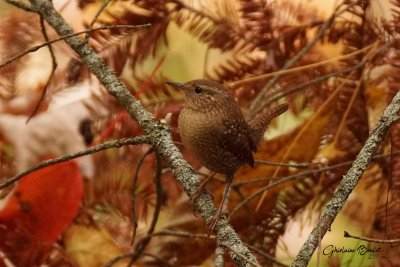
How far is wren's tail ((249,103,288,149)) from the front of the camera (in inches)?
43.3

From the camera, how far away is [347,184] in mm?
726

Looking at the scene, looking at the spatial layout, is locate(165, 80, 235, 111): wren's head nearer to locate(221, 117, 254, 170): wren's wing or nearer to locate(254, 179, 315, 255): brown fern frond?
locate(221, 117, 254, 170): wren's wing

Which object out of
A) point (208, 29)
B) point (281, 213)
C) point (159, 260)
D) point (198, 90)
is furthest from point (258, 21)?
point (159, 260)

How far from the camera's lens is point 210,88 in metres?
1.06

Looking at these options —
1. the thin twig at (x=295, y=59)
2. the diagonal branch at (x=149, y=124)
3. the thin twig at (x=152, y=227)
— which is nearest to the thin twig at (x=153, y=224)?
the thin twig at (x=152, y=227)

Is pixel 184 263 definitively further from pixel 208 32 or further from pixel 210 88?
pixel 208 32

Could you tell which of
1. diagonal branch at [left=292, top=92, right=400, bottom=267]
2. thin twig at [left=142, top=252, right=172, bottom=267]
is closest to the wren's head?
thin twig at [left=142, top=252, right=172, bottom=267]

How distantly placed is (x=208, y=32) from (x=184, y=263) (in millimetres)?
400

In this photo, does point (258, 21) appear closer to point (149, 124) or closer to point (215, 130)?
point (215, 130)

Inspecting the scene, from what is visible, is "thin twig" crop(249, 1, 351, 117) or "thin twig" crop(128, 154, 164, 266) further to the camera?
"thin twig" crop(249, 1, 351, 117)

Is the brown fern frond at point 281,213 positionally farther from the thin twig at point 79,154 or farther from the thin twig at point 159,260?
the thin twig at point 79,154

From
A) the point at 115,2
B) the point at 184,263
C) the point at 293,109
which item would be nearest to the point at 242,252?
the point at 184,263

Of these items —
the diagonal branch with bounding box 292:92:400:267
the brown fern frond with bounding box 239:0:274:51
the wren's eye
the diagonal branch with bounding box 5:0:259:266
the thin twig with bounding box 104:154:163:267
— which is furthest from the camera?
the brown fern frond with bounding box 239:0:274:51

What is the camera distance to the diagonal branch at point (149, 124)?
2.68 ft
